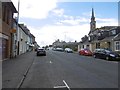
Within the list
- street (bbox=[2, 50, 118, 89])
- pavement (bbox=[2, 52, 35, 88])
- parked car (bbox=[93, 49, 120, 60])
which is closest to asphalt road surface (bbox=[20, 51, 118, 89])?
street (bbox=[2, 50, 118, 89])

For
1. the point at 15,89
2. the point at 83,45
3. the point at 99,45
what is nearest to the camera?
the point at 15,89

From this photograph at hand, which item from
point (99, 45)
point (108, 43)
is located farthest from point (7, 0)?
point (99, 45)

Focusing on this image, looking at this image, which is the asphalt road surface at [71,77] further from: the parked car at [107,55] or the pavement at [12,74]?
the parked car at [107,55]

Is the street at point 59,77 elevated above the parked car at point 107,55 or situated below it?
below

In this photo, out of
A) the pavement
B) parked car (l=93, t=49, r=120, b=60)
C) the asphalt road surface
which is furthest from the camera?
parked car (l=93, t=49, r=120, b=60)

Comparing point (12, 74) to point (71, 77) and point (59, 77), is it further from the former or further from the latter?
point (71, 77)

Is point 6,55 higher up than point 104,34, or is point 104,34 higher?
point 104,34

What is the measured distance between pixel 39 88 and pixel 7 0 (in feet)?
59.0

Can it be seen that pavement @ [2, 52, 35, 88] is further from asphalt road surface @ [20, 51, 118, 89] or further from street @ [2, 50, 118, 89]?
asphalt road surface @ [20, 51, 118, 89]


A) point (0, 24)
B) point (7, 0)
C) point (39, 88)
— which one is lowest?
point (39, 88)

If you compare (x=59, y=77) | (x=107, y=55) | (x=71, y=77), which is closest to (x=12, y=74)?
(x=59, y=77)

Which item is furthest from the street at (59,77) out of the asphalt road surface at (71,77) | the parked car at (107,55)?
the parked car at (107,55)

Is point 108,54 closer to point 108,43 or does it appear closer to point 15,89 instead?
point 108,43

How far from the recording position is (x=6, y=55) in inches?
1204
